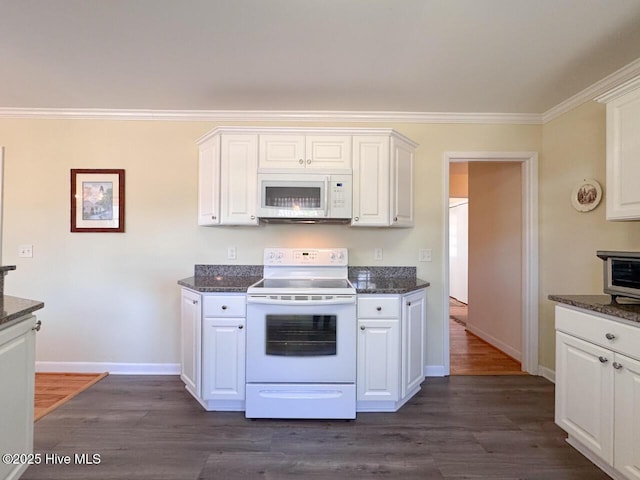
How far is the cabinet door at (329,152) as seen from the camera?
2.72m

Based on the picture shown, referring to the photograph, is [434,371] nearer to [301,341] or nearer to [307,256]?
[301,341]

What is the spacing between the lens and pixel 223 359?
2371mm

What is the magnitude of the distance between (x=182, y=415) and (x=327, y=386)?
3.50ft

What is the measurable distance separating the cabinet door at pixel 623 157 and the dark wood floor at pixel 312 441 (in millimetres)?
1491

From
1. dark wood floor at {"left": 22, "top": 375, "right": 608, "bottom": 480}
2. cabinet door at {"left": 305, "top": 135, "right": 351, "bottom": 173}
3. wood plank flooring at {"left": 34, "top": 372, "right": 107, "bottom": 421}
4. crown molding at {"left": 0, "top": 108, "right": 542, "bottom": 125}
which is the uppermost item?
crown molding at {"left": 0, "top": 108, "right": 542, "bottom": 125}

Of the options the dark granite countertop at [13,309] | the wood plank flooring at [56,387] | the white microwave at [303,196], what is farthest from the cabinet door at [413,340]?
the wood plank flooring at [56,387]

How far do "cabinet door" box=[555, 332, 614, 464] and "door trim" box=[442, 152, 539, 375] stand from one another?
44.5 inches

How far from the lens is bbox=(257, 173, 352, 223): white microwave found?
8.71 feet

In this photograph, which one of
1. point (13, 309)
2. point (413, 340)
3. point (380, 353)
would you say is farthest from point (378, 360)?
point (13, 309)

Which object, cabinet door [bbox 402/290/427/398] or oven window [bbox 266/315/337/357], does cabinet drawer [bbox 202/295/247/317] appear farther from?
cabinet door [bbox 402/290/427/398]

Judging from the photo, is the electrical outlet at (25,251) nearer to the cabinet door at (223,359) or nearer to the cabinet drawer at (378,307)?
the cabinet door at (223,359)

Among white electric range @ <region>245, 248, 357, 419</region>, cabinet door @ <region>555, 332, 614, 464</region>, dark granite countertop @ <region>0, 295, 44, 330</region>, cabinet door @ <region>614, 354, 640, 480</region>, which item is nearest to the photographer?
dark granite countertop @ <region>0, 295, 44, 330</region>

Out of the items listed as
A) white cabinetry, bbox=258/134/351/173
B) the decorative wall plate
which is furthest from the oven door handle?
the decorative wall plate

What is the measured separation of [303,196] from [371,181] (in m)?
0.58
